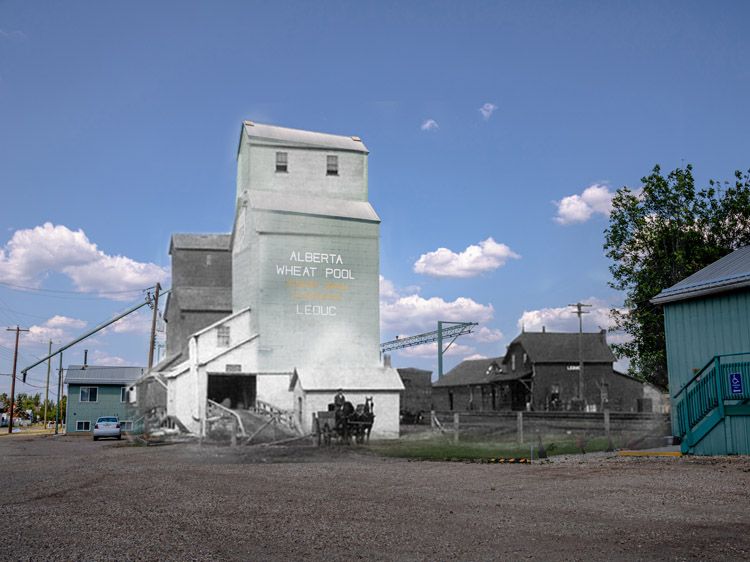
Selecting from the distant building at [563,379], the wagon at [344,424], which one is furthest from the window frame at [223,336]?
the distant building at [563,379]

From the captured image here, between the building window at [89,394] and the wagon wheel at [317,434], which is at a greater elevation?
the building window at [89,394]

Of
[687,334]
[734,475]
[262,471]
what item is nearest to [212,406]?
[262,471]

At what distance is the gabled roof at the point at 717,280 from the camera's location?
63.4 ft

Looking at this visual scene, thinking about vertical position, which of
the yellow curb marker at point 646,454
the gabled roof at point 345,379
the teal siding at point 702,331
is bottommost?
the yellow curb marker at point 646,454

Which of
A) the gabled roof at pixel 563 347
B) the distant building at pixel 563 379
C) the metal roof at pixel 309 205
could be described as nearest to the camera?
the metal roof at pixel 309 205

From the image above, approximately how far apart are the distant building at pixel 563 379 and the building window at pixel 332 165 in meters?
32.2

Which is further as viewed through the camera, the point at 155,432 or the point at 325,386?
the point at 155,432

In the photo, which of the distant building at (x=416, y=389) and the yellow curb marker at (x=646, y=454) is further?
the distant building at (x=416, y=389)

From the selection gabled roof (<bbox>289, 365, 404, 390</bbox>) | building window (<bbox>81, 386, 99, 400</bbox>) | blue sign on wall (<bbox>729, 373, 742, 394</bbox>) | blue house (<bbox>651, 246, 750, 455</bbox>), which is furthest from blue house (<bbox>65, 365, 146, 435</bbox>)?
blue sign on wall (<bbox>729, 373, 742, 394</bbox>)

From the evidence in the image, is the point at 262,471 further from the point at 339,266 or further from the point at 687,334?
the point at 339,266

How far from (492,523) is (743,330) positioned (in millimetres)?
13064

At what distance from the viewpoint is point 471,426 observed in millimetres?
35438

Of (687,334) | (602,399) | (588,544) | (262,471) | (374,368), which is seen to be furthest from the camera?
(602,399)

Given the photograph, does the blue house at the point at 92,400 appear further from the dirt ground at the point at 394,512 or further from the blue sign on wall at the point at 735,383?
the blue sign on wall at the point at 735,383
